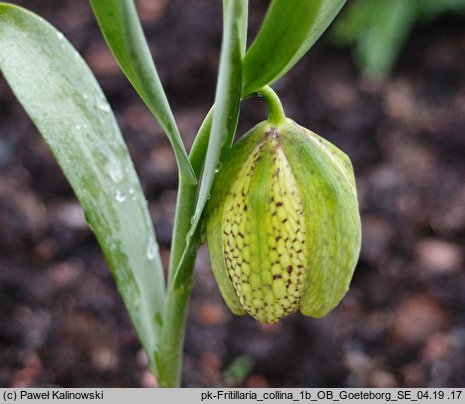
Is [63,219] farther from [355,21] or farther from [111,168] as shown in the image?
[355,21]

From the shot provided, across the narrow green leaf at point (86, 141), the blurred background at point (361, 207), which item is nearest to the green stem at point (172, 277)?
the narrow green leaf at point (86, 141)

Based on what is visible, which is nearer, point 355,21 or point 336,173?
point 336,173

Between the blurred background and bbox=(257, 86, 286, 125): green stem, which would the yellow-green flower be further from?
the blurred background

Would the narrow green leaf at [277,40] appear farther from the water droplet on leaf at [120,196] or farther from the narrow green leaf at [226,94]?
the water droplet on leaf at [120,196]

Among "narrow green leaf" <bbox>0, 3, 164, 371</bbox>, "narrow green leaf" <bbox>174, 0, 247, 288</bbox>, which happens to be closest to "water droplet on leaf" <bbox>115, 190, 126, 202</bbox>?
"narrow green leaf" <bbox>0, 3, 164, 371</bbox>
